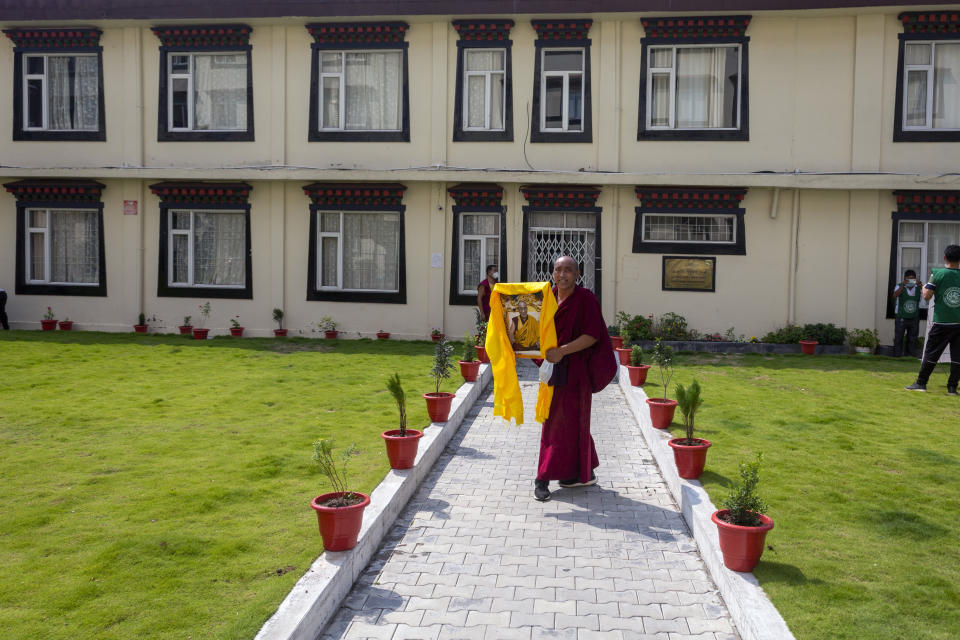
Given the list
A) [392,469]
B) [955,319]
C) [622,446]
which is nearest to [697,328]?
[955,319]

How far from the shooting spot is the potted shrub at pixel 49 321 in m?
17.1

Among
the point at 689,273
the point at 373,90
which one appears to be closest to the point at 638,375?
the point at 689,273

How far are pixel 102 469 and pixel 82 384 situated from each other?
4754 millimetres

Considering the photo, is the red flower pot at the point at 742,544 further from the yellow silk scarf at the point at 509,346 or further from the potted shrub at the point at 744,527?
the yellow silk scarf at the point at 509,346

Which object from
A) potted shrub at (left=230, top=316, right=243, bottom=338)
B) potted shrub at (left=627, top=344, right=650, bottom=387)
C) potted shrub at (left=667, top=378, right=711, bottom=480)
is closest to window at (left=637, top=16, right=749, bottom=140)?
potted shrub at (left=627, top=344, right=650, bottom=387)

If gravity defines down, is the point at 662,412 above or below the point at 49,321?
below

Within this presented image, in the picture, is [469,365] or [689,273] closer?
[469,365]

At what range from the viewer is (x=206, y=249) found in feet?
57.0

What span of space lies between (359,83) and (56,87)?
712cm

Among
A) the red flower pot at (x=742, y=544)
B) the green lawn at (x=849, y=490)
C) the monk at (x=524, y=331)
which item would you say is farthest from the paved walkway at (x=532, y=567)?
the monk at (x=524, y=331)

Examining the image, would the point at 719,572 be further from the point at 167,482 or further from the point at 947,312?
the point at 947,312

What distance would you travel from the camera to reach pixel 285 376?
1183 cm

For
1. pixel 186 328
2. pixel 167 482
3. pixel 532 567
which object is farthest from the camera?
pixel 186 328

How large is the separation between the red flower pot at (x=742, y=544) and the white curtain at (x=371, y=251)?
12.7m
